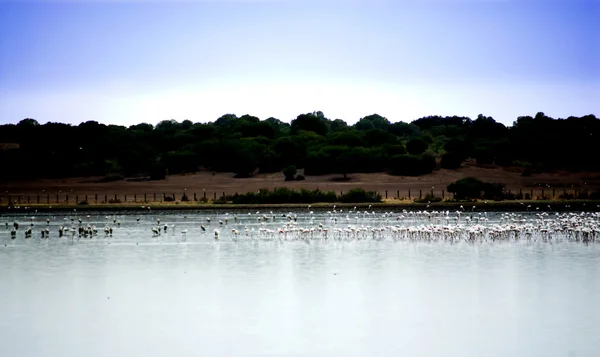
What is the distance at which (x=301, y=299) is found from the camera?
2772cm

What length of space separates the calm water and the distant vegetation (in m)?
47.0

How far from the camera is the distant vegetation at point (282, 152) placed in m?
91.1

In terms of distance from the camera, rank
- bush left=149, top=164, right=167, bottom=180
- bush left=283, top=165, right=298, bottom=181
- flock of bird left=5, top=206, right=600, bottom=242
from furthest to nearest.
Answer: bush left=149, top=164, right=167, bottom=180 < bush left=283, top=165, right=298, bottom=181 < flock of bird left=5, top=206, right=600, bottom=242

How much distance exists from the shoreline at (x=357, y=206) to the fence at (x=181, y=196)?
3456mm

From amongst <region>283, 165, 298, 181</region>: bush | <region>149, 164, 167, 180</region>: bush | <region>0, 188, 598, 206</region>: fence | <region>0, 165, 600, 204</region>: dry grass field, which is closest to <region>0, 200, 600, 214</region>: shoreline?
<region>0, 188, 598, 206</region>: fence

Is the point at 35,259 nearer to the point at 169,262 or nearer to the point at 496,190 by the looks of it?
the point at 169,262

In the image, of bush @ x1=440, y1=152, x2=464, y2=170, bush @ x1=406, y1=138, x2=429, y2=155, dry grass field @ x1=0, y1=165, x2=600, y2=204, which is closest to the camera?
dry grass field @ x1=0, y1=165, x2=600, y2=204

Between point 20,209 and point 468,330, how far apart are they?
53638mm

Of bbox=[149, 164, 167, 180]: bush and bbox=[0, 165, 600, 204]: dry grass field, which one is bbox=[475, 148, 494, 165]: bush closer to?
bbox=[0, 165, 600, 204]: dry grass field

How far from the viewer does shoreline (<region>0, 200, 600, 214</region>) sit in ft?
221

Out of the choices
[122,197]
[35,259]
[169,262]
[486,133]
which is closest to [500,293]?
[169,262]

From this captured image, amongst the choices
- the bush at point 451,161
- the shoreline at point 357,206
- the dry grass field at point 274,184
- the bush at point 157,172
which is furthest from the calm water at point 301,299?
the bush at point 451,161

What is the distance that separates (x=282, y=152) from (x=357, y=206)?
28680 millimetres

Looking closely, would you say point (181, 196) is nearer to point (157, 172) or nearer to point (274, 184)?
point (274, 184)
